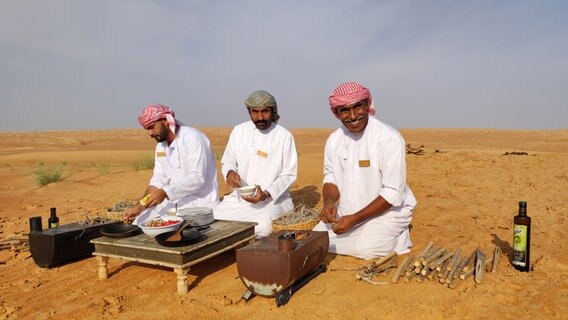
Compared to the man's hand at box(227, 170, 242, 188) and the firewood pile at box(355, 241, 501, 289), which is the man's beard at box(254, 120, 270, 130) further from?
the firewood pile at box(355, 241, 501, 289)

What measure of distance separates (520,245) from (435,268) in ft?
2.70

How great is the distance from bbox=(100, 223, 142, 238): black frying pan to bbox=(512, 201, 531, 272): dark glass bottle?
3703 millimetres

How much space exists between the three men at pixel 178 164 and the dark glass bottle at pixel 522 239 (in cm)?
372

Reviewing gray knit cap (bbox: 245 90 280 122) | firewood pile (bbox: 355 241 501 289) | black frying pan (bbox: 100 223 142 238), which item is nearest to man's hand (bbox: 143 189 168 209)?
black frying pan (bbox: 100 223 142 238)

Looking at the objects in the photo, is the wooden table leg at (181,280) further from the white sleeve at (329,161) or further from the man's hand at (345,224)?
the white sleeve at (329,161)

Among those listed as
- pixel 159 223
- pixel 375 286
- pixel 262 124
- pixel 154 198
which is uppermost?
pixel 262 124

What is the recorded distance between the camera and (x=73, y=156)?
2588cm

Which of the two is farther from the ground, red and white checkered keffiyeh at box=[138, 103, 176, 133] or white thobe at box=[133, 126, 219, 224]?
red and white checkered keffiyeh at box=[138, 103, 176, 133]

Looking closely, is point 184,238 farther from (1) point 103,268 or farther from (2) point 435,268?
(2) point 435,268

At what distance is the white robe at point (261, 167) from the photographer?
19.5 ft

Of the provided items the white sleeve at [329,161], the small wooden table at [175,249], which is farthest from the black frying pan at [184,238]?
the white sleeve at [329,161]

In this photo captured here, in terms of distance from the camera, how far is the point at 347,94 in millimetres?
4570

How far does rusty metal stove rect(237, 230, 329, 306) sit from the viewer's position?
11.6 ft

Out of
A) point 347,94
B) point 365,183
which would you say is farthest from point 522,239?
point 347,94
